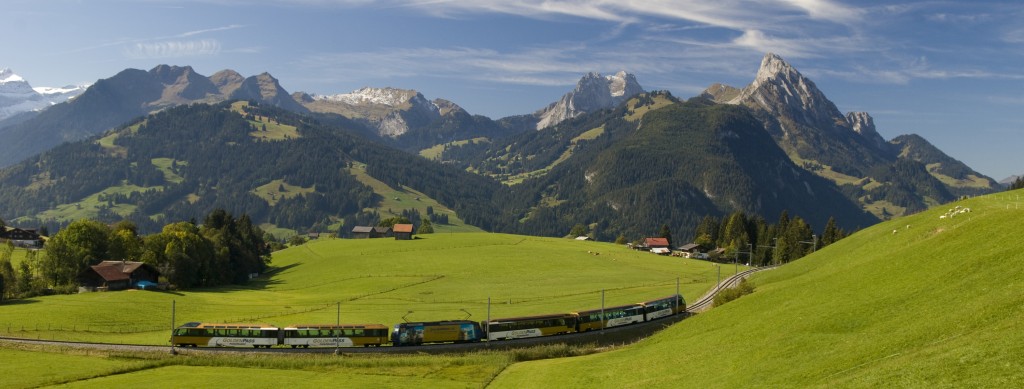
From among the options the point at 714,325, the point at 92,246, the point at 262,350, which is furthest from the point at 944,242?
the point at 92,246

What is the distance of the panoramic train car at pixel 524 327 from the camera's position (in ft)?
275

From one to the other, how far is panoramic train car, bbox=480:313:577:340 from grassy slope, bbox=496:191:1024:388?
12395mm

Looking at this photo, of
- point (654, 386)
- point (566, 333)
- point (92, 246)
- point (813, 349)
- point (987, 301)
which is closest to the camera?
point (987, 301)

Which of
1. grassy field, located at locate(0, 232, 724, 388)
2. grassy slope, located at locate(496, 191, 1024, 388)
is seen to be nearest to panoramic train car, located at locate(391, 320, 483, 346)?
grassy field, located at locate(0, 232, 724, 388)

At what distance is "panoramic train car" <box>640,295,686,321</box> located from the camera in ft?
299

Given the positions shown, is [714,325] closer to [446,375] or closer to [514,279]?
[446,375]

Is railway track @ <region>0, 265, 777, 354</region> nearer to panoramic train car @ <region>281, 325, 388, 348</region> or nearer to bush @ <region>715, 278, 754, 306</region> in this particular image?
panoramic train car @ <region>281, 325, 388, 348</region>

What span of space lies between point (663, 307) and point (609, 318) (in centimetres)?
859

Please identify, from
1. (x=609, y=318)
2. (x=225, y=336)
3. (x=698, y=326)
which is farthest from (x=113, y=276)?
(x=698, y=326)

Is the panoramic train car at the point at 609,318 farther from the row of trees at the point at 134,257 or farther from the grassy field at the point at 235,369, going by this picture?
the row of trees at the point at 134,257

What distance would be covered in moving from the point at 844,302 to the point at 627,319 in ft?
125

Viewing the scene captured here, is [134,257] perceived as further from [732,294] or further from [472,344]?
[732,294]

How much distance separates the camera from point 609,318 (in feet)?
291

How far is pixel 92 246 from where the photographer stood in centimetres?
13588
